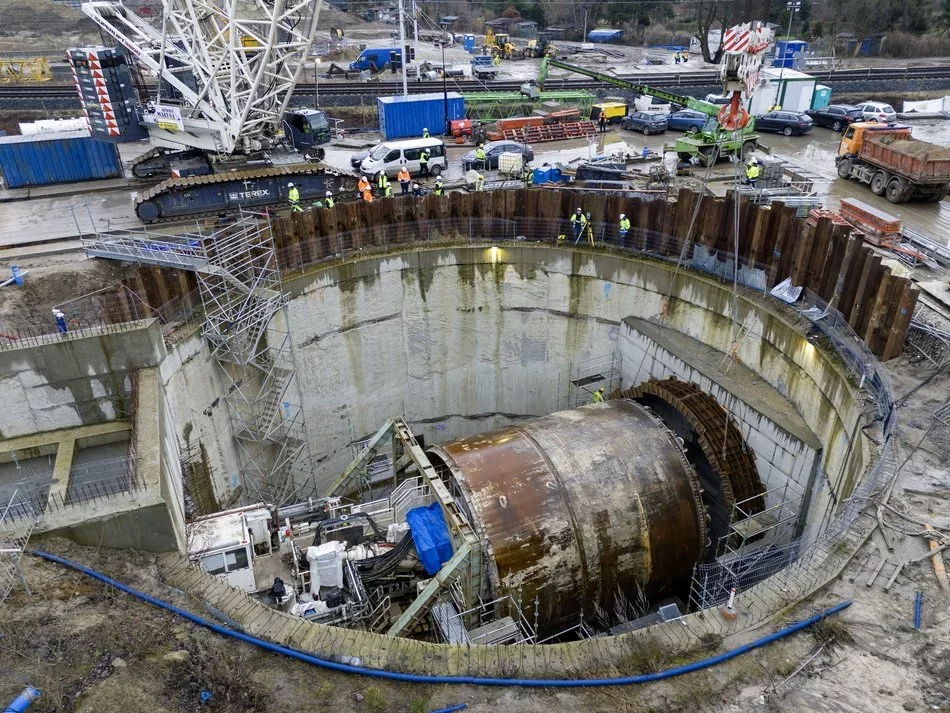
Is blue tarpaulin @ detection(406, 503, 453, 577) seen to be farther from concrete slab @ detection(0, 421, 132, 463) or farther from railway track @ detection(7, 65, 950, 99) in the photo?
railway track @ detection(7, 65, 950, 99)

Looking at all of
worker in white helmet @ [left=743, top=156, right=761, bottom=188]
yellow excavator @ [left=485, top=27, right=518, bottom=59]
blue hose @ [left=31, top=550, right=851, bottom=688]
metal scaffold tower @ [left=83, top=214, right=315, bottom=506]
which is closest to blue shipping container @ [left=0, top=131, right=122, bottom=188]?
metal scaffold tower @ [left=83, top=214, right=315, bottom=506]

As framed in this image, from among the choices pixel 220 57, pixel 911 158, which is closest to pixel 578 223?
pixel 911 158

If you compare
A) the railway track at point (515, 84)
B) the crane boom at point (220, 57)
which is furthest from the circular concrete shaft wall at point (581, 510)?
the railway track at point (515, 84)

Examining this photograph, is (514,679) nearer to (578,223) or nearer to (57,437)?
(57,437)

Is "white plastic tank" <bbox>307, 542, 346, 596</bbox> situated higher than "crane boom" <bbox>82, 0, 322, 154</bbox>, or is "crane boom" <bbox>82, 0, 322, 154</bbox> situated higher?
"crane boom" <bbox>82, 0, 322, 154</bbox>

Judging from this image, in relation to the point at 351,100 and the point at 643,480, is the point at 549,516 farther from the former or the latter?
the point at 351,100

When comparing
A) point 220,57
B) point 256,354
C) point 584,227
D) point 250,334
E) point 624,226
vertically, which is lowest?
point 256,354
